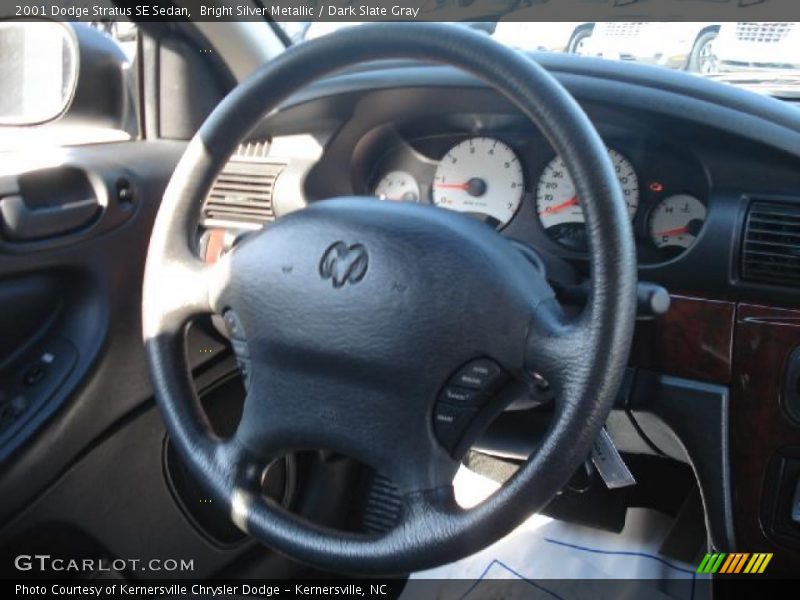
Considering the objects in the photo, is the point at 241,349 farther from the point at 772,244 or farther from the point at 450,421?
the point at 772,244

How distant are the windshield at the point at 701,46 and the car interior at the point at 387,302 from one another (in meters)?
0.14

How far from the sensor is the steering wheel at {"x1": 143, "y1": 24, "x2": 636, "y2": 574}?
0.88m

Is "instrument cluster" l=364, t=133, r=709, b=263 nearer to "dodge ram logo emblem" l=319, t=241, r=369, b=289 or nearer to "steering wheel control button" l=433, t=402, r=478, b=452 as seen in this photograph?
"dodge ram logo emblem" l=319, t=241, r=369, b=289

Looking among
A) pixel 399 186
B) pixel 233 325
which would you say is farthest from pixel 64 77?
pixel 233 325

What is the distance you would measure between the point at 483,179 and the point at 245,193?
49 cm

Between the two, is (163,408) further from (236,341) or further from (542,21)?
(542,21)

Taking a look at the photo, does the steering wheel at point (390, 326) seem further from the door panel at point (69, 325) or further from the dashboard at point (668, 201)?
the door panel at point (69, 325)

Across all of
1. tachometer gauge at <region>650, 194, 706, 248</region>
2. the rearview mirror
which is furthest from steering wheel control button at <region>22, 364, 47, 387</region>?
tachometer gauge at <region>650, 194, 706, 248</region>

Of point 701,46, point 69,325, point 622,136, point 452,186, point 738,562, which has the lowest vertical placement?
point 738,562

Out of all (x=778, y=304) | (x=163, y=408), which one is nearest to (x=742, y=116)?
(x=778, y=304)

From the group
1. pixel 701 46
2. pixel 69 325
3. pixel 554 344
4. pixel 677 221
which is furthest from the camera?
pixel 69 325

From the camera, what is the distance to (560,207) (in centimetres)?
145

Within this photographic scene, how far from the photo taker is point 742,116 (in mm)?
1236

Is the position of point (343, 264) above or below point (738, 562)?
above
